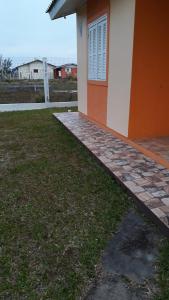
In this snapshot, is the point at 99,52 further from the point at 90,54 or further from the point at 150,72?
the point at 150,72

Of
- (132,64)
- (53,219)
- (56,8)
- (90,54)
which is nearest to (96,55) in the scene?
(90,54)

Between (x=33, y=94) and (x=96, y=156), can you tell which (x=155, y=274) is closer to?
(x=96, y=156)

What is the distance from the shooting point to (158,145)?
158 inches

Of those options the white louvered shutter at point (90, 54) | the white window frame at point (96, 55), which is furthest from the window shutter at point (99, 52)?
the white louvered shutter at point (90, 54)

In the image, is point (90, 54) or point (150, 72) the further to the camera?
point (90, 54)

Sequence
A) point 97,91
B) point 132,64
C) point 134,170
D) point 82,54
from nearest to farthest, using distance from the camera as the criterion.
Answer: point 134,170
point 132,64
point 97,91
point 82,54

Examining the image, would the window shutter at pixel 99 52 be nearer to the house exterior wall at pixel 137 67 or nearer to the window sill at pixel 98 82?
the window sill at pixel 98 82

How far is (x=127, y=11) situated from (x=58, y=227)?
138 inches

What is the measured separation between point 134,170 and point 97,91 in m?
3.08

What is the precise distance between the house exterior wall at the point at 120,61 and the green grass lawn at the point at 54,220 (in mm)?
1053

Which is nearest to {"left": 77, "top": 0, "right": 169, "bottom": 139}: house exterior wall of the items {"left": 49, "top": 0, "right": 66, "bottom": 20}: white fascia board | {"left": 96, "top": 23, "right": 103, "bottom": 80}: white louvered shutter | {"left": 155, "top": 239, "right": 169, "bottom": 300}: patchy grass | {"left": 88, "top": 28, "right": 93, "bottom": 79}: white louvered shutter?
{"left": 96, "top": 23, "right": 103, "bottom": 80}: white louvered shutter

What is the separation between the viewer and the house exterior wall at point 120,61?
13.2 ft

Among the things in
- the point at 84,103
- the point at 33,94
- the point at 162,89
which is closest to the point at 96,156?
the point at 162,89

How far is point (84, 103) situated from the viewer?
702 cm
